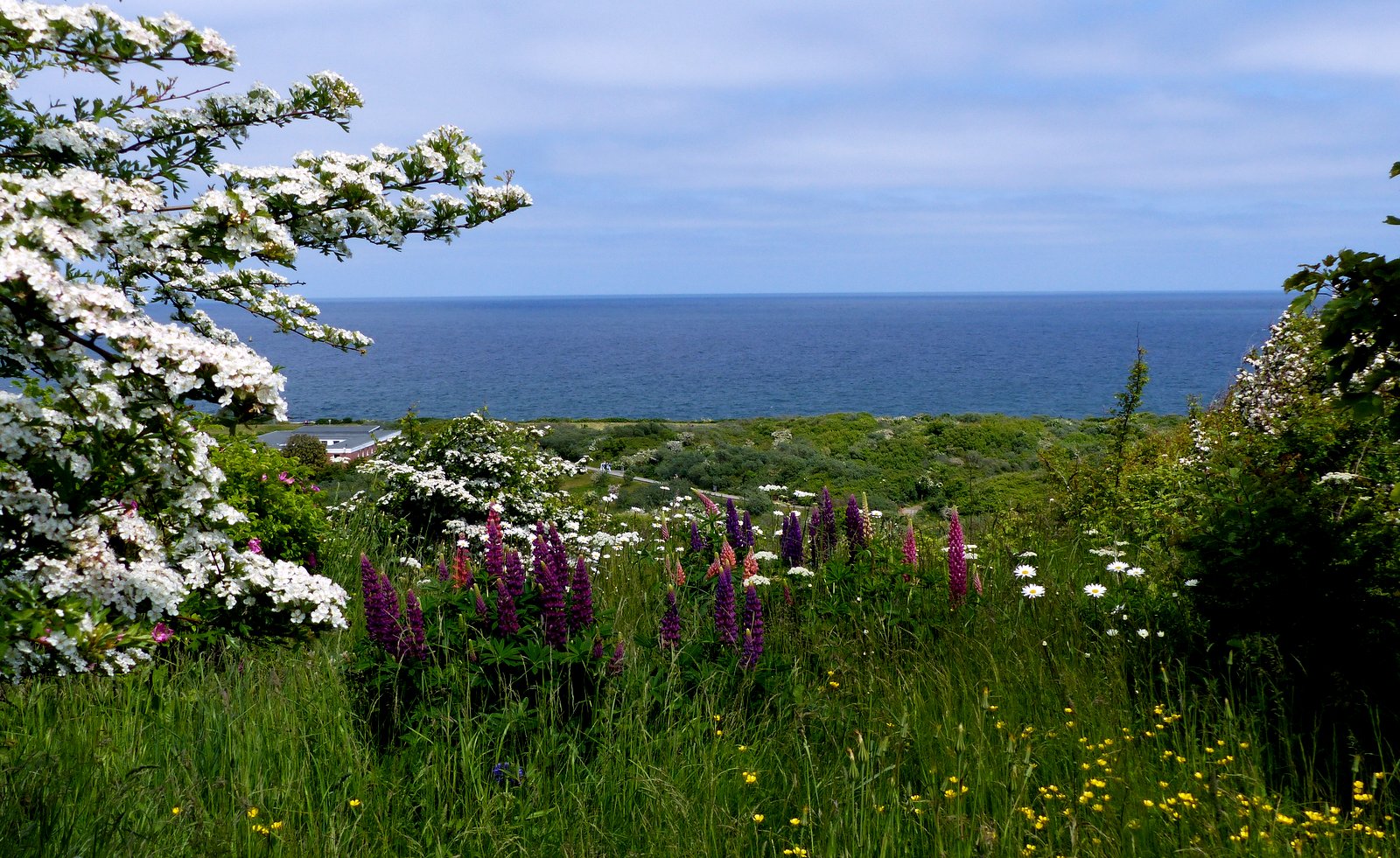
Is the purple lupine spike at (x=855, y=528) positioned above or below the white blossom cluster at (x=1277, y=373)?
below

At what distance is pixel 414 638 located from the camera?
11.9 feet

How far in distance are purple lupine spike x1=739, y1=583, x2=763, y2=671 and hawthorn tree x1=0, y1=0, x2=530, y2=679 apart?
67.3 inches

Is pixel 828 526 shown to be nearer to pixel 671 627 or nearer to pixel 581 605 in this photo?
pixel 671 627

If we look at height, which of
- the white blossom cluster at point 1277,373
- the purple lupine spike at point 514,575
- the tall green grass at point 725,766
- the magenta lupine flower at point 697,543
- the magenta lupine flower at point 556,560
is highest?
the white blossom cluster at point 1277,373

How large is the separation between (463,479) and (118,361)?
7.09 meters

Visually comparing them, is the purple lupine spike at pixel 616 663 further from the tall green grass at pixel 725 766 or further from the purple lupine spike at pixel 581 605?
the purple lupine spike at pixel 581 605

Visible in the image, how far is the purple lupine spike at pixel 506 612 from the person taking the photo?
144 inches

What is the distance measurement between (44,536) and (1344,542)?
4797mm

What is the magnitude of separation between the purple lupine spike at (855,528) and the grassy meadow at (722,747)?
646 mm

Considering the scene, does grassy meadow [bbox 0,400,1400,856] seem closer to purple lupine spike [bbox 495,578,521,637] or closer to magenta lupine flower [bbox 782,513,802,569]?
purple lupine spike [bbox 495,578,521,637]

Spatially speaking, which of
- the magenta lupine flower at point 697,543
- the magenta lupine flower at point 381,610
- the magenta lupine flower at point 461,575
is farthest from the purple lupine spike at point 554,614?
the magenta lupine flower at point 697,543

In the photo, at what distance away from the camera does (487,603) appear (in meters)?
4.07

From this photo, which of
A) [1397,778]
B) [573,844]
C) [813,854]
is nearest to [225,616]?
[573,844]

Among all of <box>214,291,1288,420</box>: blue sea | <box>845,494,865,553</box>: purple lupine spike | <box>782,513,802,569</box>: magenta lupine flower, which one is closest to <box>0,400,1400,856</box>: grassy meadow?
<box>782,513,802,569</box>: magenta lupine flower
